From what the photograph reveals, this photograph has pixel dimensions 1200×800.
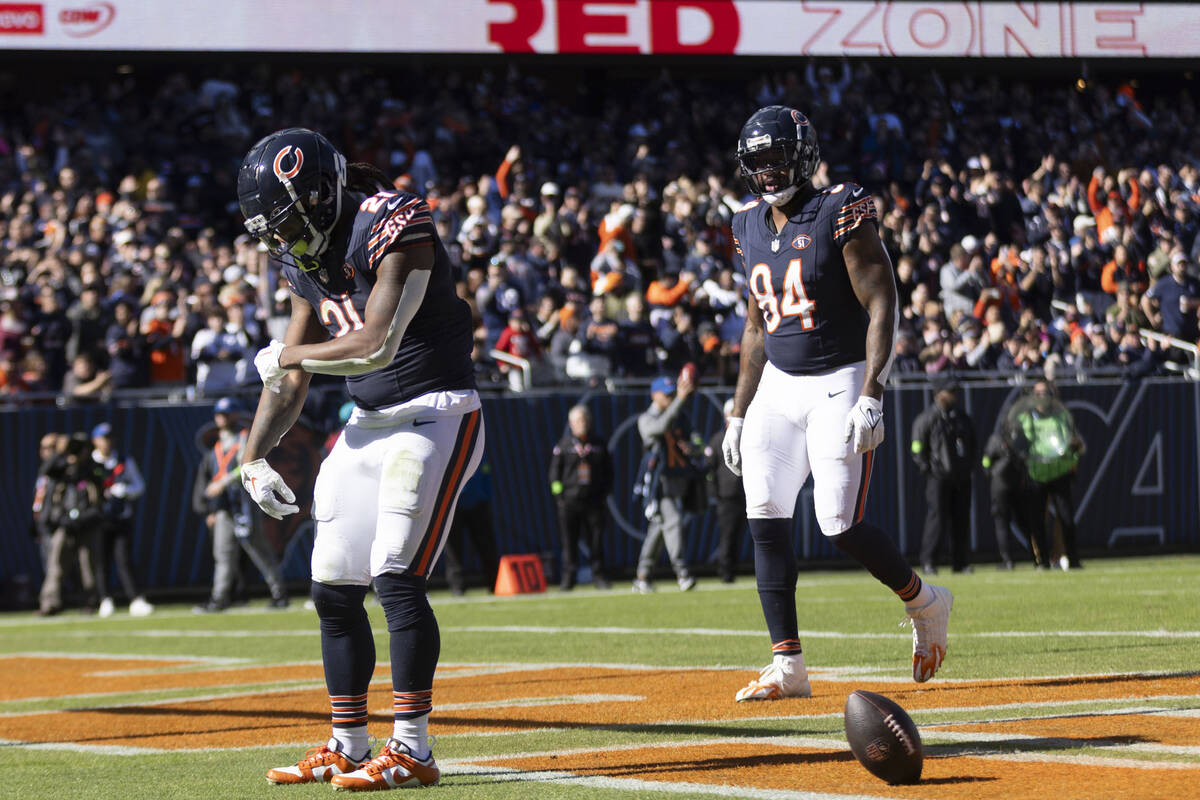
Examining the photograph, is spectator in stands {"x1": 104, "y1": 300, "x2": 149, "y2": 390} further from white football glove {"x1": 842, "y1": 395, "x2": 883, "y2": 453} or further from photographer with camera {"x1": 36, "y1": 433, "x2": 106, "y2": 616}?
white football glove {"x1": 842, "y1": 395, "x2": 883, "y2": 453}

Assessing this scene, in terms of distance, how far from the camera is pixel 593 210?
24.5 meters

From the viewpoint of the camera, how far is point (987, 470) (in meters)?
21.2

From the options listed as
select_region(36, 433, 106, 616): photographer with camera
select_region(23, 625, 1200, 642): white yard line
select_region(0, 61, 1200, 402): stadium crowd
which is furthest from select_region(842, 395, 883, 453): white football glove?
select_region(0, 61, 1200, 402): stadium crowd

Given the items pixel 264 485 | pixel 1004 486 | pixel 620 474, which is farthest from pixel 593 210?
pixel 264 485

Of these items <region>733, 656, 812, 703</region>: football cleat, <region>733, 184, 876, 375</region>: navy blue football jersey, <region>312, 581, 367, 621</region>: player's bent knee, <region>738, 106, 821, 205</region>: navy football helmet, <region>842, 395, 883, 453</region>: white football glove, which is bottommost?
<region>733, 656, 812, 703</region>: football cleat

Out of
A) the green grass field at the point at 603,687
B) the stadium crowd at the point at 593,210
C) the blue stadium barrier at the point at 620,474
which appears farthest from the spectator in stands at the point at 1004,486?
the green grass field at the point at 603,687

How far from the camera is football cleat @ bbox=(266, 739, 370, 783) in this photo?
574 cm

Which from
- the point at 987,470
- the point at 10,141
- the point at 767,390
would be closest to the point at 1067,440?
the point at 987,470

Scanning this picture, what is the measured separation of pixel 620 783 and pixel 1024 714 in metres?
1.85

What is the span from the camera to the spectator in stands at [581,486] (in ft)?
60.2

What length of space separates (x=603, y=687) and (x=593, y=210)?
1651 centimetres

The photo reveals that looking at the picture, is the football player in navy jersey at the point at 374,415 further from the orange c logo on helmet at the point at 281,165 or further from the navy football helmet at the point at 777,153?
the navy football helmet at the point at 777,153

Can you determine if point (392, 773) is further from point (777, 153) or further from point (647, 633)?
point (647, 633)

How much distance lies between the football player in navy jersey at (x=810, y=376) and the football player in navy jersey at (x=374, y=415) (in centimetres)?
191
